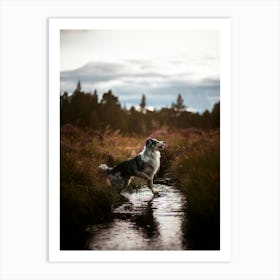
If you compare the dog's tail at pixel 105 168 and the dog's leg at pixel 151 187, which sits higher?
the dog's tail at pixel 105 168

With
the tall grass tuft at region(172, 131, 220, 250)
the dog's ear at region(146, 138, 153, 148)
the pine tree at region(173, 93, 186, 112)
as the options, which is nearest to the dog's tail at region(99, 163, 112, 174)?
the dog's ear at region(146, 138, 153, 148)

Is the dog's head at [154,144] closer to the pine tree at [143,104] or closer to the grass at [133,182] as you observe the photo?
the grass at [133,182]

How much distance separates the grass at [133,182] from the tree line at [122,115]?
1.9 inches

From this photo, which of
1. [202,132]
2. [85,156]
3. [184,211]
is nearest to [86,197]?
[85,156]

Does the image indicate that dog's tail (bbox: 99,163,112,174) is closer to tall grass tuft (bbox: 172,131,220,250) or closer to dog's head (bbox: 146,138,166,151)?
dog's head (bbox: 146,138,166,151)

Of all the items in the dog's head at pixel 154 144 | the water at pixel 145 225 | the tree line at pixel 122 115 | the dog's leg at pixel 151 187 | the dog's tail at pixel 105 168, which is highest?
the tree line at pixel 122 115

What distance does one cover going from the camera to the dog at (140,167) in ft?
9.87

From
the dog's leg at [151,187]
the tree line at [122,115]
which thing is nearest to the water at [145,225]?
the dog's leg at [151,187]

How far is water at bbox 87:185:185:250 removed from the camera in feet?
9.62
